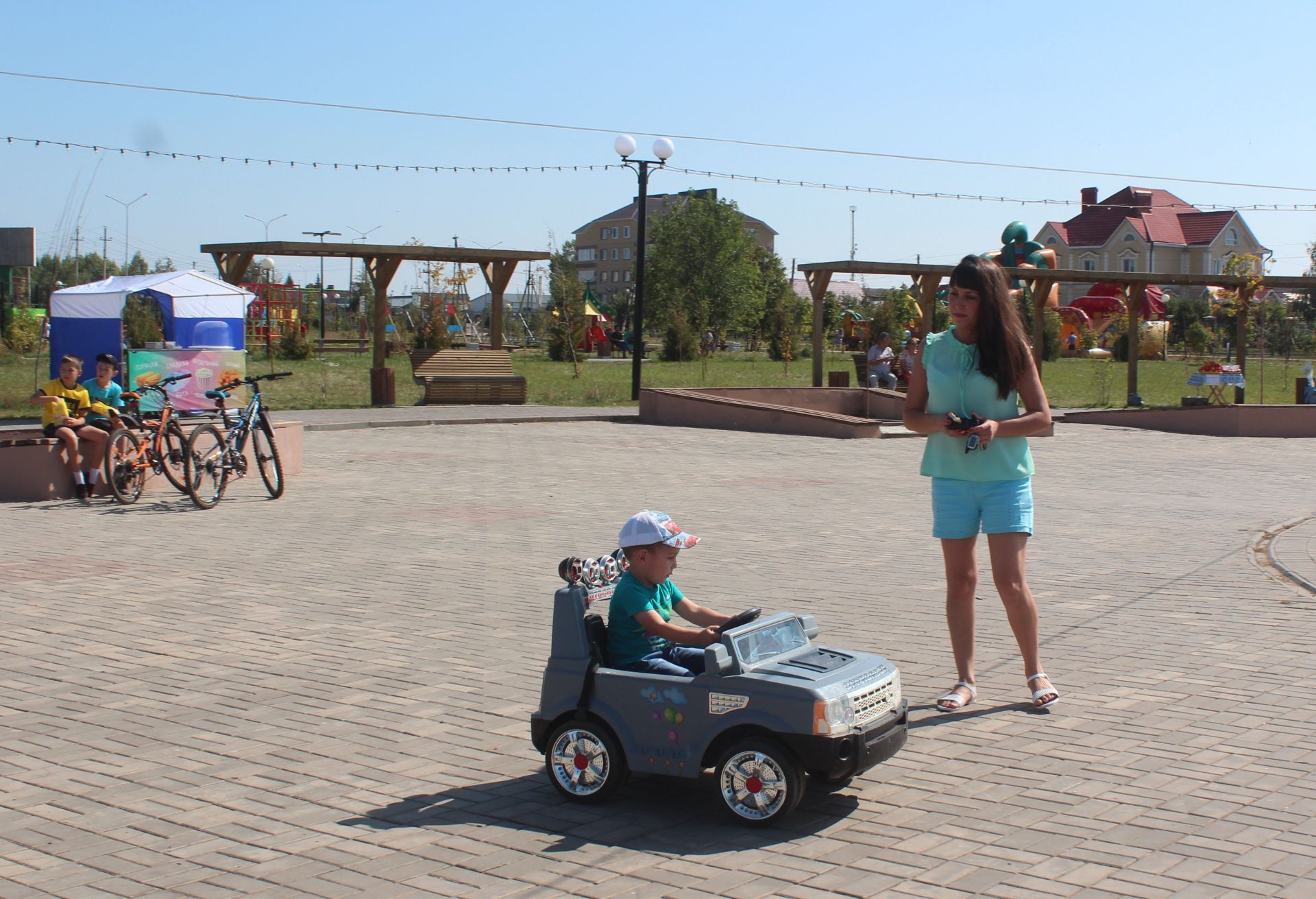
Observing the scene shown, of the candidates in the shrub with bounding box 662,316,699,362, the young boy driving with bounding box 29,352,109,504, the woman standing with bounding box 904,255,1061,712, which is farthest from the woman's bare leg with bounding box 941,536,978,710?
the shrub with bounding box 662,316,699,362

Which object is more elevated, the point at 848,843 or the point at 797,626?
the point at 797,626

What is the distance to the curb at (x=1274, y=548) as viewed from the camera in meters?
8.26

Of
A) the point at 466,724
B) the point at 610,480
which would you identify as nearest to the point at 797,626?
the point at 466,724

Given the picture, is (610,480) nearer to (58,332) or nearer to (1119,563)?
(1119,563)

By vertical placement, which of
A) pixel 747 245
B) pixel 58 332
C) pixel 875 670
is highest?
pixel 747 245

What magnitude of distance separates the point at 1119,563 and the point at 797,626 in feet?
17.5

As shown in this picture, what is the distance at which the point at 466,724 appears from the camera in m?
5.26

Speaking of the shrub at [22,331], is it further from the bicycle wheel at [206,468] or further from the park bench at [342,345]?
the bicycle wheel at [206,468]

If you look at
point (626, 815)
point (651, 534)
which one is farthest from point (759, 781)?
point (651, 534)

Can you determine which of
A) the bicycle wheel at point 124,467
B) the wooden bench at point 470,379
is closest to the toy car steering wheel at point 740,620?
the bicycle wheel at point 124,467

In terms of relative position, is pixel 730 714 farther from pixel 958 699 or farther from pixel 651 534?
pixel 958 699

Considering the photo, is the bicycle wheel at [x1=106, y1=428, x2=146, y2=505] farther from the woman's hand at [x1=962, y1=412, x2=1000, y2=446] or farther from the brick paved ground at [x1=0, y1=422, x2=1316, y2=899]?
the woman's hand at [x1=962, y1=412, x2=1000, y2=446]

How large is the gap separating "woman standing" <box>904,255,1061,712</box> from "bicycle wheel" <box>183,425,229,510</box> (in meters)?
8.21

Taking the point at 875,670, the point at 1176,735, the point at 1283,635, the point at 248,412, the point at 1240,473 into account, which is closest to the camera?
the point at 875,670
